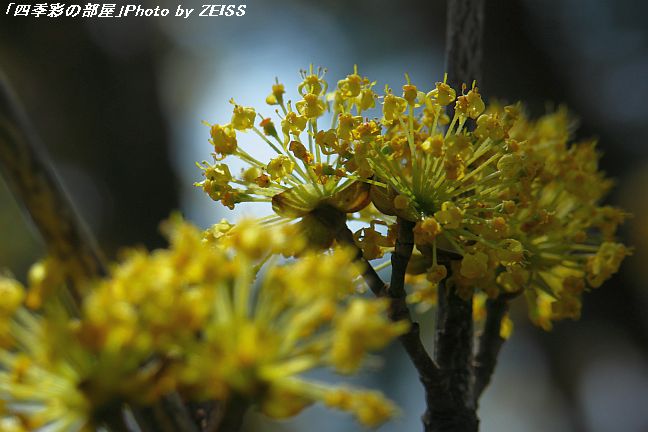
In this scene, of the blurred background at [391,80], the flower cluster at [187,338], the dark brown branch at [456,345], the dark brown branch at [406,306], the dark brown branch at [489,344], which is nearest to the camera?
the flower cluster at [187,338]

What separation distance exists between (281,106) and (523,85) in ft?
10.4

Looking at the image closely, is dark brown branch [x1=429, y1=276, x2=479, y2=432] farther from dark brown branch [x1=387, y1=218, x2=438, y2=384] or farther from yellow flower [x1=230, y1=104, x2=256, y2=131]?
yellow flower [x1=230, y1=104, x2=256, y2=131]

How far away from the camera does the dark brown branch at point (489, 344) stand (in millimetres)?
2479

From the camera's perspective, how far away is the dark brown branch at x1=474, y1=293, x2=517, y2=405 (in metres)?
2.48

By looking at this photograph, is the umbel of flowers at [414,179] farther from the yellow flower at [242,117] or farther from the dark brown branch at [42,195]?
the dark brown branch at [42,195]

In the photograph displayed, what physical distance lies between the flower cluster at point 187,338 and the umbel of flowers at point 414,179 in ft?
2.29

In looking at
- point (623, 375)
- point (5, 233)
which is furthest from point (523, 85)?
point (5, 233)

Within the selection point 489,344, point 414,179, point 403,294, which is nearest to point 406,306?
point 403,294

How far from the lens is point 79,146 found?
6004 mm

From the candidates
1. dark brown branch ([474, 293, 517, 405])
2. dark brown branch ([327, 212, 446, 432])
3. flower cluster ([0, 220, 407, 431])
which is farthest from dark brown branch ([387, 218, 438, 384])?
flower cluster ([0, 220, 407, 431])

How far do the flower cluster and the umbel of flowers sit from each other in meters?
0.70

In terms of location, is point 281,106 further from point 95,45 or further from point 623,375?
point 95,45

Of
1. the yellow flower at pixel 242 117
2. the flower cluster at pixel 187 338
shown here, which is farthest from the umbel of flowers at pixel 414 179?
the flower cluster at pixel 187 338

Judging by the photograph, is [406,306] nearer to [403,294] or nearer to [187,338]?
[403,294]
